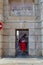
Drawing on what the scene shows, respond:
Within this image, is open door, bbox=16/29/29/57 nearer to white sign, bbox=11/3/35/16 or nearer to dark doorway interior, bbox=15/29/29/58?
dark doorway interior, bbox=15/29/29/58

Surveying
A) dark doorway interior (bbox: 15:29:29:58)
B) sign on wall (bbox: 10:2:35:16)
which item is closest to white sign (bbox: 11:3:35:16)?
sign on wall (bbox: 10:2:35:16)

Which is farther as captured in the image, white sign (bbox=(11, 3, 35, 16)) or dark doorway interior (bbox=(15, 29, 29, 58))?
dark doorway interior (bbox=(15, 29, 29, 58))

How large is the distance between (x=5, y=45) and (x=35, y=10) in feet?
Result: 11.3

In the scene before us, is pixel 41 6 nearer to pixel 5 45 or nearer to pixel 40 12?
pixel 40 12

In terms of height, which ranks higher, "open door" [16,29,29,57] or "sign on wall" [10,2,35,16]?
"sign on wall" [10,2,35,16]

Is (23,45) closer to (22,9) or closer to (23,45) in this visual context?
(23,45)

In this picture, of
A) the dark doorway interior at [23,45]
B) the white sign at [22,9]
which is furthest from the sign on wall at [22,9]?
the dark doorway interior at [23,45]

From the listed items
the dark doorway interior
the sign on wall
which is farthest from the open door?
the sign on wall

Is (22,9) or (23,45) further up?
(22,9)

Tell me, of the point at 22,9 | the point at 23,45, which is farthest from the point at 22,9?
the point at 23,45

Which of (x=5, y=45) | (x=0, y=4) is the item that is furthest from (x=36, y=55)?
(x=0, y=4)

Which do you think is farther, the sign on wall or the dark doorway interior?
the dark doorway interior

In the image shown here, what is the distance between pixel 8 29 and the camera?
1531cm

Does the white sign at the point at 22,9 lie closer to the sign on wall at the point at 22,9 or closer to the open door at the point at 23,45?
the sign on wall at the point at 22,9
